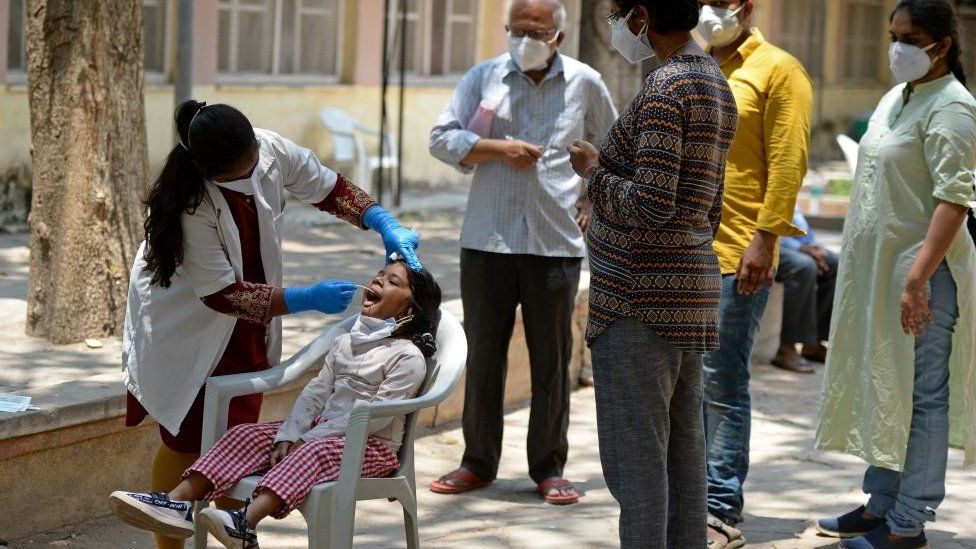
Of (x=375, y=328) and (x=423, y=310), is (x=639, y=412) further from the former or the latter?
(x=375, y=328)

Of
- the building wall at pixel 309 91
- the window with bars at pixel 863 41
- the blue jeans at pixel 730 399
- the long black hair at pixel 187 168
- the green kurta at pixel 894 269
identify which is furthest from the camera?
the window with bars at pixel 863 41

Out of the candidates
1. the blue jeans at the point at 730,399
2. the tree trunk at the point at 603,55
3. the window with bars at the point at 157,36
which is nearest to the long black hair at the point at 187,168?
the blue jeans at the point at 730,399

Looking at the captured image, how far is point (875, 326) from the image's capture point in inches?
182

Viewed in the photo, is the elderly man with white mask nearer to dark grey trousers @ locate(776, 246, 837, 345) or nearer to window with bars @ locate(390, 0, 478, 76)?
dark grey trousers @ locate(776, 246, 837, 345)

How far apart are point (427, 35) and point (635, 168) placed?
37.6 feet

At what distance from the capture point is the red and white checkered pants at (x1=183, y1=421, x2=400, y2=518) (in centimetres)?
368

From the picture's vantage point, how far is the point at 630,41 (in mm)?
3561

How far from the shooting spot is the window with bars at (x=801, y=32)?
2025cm

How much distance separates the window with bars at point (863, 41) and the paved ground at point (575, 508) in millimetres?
16361

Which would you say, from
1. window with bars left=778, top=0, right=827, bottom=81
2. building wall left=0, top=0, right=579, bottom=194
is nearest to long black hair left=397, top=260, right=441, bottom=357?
building wall left=0, top=0, right=579, bottom=194

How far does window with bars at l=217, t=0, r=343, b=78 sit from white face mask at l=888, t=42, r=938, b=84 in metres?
8.96

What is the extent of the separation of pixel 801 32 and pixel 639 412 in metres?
18.6

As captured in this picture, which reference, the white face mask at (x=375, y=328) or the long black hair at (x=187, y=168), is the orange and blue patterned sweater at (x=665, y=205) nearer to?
the white face mask at (x=375, y=328)

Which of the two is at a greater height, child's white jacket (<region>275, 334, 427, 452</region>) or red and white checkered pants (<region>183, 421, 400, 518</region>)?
child's white jacket (<region>275, 334, 427, 452</region>)
